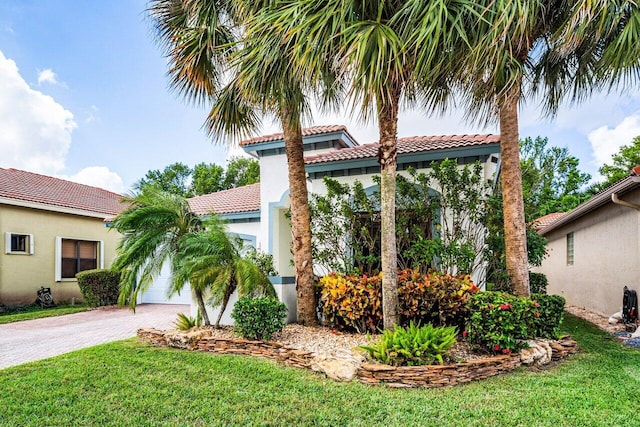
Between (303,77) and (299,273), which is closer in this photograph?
(303,77)

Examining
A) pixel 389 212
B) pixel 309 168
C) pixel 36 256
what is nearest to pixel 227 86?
pixel 309 168

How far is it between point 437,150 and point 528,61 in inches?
106

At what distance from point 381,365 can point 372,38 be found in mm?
5179

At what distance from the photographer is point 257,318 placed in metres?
8.07

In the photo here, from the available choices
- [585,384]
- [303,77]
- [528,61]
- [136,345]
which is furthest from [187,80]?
[585,384]

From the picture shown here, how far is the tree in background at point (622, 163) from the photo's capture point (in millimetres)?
30025

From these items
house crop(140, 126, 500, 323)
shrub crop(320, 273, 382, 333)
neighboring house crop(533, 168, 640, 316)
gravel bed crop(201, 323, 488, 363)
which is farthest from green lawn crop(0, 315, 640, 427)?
neighboring house crop(533, 168, 640, 316)

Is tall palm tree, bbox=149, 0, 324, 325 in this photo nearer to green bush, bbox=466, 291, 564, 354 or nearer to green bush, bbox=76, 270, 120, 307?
green bush, bbox=466, 291, 564, 354

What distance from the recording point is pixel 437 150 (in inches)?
395

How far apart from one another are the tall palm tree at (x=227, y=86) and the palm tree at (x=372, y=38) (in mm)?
1338

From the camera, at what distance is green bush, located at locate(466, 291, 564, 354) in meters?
6.92

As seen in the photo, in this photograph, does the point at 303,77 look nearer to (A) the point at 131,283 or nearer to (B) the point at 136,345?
(A) the point at 131,283

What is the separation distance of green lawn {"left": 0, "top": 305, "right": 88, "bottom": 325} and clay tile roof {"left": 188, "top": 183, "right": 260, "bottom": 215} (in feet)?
19.0

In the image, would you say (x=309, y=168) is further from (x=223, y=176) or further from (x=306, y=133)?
(x=223, y=176)
